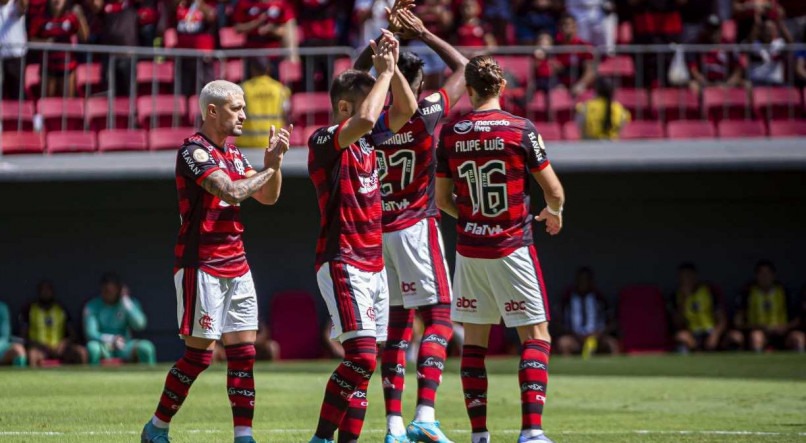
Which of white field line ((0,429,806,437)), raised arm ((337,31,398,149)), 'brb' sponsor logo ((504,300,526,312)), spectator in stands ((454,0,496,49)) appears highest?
spectator in stands ((454,0,496,49))

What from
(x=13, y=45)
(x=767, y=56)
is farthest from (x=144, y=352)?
(x=767, y=56)

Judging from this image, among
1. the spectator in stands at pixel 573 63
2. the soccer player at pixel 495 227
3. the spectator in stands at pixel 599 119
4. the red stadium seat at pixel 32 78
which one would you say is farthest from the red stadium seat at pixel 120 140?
the soccer player at pixel 495 227

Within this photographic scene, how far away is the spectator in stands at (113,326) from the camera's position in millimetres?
17859

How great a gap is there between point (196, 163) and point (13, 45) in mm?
10966

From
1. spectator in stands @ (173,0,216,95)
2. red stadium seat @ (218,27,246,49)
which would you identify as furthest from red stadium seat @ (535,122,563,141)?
spectator in stands @ (173,0,216,95)

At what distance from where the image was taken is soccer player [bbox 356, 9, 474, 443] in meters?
8.21

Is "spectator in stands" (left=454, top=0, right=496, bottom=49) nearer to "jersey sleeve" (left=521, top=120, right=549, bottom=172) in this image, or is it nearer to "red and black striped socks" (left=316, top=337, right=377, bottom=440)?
"jersey sleeve" (left=521, top=120, right=549, bottom=172)

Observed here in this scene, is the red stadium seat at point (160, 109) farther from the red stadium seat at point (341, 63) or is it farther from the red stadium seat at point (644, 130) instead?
the red stadium seat at point (644, 130)

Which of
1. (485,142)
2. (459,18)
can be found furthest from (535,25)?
(485,142)

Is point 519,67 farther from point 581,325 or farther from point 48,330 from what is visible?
point 48,330

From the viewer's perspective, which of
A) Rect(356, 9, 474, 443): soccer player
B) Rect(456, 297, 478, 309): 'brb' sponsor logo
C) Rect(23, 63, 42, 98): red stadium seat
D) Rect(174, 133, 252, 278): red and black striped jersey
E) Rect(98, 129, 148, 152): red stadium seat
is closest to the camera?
Rect(174, 133, 252, 278): red and black striped jersey

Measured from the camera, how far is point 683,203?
67.8ft

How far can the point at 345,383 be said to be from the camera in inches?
274

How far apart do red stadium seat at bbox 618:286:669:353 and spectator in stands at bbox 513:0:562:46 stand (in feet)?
14.5
